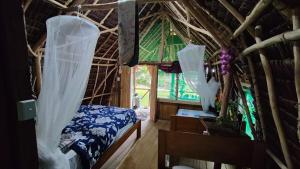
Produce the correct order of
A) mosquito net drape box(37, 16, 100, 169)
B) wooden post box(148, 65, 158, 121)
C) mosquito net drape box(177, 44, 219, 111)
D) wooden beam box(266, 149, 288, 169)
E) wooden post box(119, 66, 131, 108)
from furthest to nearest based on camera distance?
wooden post box(119, 66, 131, 108)
wooden post box(148, 65, 158, 121)
mosquito net drape box(177, 44, 219, 111)
mosquito net drape box(37, 16, 100, 169)
wooden beam box(266, 149, 288, 169)

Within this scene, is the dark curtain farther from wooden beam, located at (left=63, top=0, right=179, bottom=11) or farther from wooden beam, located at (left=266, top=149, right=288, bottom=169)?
wooden beam, located at (left=266, top=149, right=288, bottom=169)

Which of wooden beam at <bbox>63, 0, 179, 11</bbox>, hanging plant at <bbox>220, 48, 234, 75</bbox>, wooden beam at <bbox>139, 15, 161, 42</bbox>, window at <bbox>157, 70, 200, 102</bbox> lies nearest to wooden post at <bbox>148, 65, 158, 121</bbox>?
window at <bbox>157, 70, 200, 102</bbox>

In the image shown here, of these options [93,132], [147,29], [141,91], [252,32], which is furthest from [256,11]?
[141,91]

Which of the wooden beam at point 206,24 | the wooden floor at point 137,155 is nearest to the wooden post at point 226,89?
the wooden beam at point 206,24

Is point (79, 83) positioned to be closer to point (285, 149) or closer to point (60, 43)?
point (60, 43)

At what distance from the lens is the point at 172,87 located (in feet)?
20.0

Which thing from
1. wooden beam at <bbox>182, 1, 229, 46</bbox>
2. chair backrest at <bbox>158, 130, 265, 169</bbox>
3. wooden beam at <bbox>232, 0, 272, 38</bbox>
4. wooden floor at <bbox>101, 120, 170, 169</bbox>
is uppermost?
wooden beam at <bbox>182, 1, 229, 46</bbox>

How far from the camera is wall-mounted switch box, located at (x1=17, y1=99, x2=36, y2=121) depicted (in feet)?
2.86

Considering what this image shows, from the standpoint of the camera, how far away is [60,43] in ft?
5.80

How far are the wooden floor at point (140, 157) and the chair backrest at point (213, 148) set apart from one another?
3.25 feet

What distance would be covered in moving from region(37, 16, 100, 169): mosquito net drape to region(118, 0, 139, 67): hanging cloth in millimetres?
442

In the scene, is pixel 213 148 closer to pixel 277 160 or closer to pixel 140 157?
pixel 277 160

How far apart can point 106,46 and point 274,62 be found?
4383 mm

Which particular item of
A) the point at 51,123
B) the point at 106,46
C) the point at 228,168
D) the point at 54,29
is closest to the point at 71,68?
the point at 54,29
